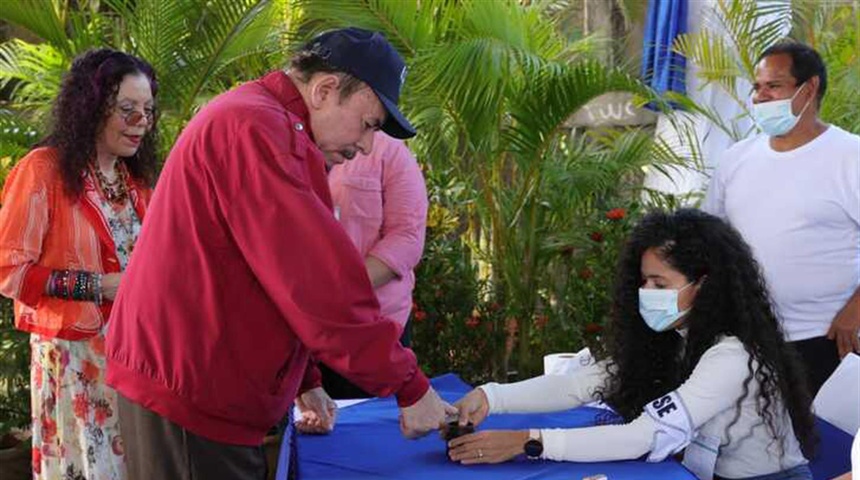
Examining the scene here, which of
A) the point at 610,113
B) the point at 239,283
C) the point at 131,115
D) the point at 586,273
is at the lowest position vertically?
the point at 586,273

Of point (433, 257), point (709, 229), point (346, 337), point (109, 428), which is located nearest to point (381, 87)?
point (346, 337)

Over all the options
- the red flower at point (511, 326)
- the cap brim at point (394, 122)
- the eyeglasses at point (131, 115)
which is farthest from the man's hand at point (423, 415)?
the red flower at point (511, 326)

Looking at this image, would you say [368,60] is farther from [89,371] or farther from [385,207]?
[385,207]

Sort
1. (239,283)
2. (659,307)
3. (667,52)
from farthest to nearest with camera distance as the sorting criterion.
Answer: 1. (667,52)
2. (659,307)
3. (239,283)

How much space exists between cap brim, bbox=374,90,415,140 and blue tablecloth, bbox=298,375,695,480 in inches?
26.6

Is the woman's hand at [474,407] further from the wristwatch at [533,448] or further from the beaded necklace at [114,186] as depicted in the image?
the beaded necklace at [114,186]

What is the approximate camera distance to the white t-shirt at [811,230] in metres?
3.78

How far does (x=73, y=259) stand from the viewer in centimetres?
311

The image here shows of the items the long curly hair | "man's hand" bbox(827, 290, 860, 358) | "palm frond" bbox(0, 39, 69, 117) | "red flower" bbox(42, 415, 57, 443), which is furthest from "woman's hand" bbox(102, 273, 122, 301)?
"man's hand" bbox(827, 290, 860, 358)

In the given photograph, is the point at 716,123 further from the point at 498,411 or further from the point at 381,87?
the point at 381,87

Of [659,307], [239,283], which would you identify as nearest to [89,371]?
[239,283]

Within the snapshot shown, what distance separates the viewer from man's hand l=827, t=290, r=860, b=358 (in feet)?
12.1

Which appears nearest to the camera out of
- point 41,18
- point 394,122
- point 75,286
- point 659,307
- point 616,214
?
point 394,122

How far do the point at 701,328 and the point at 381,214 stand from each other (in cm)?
116
